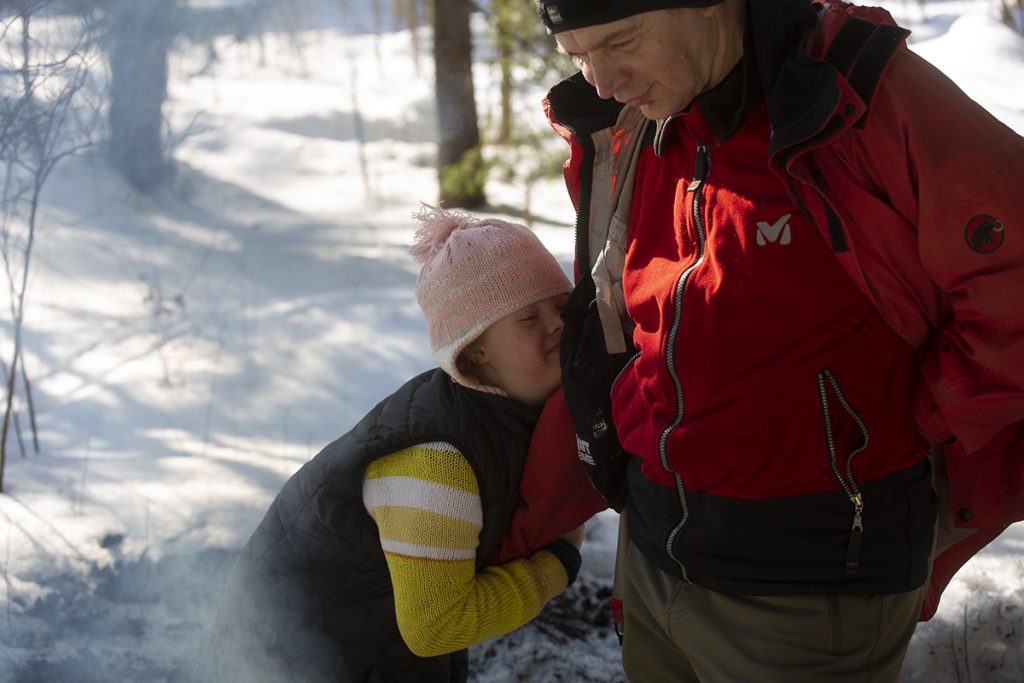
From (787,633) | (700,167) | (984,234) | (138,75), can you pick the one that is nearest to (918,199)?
(984,234)

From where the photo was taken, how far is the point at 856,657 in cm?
169

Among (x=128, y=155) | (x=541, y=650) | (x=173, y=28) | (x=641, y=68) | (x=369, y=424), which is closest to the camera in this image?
(x=641, y=68)

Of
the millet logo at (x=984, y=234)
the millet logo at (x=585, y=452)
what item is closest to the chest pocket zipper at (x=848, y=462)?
the millet logo at (x=984, y=234)

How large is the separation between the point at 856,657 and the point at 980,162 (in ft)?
2.75

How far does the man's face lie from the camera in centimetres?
157

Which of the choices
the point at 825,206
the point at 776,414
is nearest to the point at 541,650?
the point at 776,414

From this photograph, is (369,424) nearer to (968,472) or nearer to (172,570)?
(968,472)

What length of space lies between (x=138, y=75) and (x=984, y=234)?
300 centimetres

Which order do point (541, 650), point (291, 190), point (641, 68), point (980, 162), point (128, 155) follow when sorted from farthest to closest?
1. point (291, 190)
2. point (128, 155)
3. point (541, 650)
4. point (641, 68)
5. point (980, 162)

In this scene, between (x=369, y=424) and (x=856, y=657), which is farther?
(x=369, y=424)

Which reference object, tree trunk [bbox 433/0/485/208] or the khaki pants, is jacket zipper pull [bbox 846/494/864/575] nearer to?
the khaki pants

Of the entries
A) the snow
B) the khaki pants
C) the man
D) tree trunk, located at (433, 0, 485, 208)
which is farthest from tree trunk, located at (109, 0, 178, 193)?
tree trunk, located at (433, 0, 485, 208)

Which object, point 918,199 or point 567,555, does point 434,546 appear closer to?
point 567,555

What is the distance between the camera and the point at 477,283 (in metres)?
2.09
